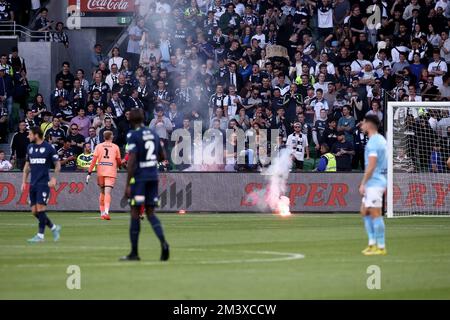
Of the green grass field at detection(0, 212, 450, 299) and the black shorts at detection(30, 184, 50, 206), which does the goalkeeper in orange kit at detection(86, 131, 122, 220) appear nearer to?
the green grass field at detection(0, 212, 450, 299)

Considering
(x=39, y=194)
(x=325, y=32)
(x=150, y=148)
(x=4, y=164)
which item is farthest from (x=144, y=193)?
(x=325, y=32)

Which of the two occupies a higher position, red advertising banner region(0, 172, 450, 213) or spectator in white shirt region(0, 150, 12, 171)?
spectator in white shirt region(0, 150, 12, 171)

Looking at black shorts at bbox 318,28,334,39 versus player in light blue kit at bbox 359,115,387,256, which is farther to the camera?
black shorts at bbox 318,28,334,39

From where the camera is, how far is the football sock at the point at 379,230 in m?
18.9

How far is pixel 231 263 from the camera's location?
17.8 m

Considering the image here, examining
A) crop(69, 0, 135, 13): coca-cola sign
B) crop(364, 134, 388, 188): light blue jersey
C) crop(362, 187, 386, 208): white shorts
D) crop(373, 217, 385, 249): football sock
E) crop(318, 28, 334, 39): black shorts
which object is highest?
crop(69, 0, 135, 13): coca-cola sign

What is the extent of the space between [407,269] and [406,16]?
2214 cm

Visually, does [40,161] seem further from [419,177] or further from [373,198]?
[419,177]

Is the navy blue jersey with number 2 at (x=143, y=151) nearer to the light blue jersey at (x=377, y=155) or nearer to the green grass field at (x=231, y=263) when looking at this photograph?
the green grass field at (x=231, y=263)

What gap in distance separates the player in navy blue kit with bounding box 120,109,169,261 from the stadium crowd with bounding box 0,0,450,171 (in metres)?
17.2

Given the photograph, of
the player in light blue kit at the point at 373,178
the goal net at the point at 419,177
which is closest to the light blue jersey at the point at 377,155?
the player in light blue kit at the point at 373,178

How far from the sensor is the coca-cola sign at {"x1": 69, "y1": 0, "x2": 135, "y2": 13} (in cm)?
4284

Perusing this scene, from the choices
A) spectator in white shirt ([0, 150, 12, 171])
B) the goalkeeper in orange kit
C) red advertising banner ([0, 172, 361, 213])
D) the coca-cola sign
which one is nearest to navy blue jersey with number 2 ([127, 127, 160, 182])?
the goalkeeper in orange kit

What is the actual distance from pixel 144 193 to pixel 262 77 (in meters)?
20.4
